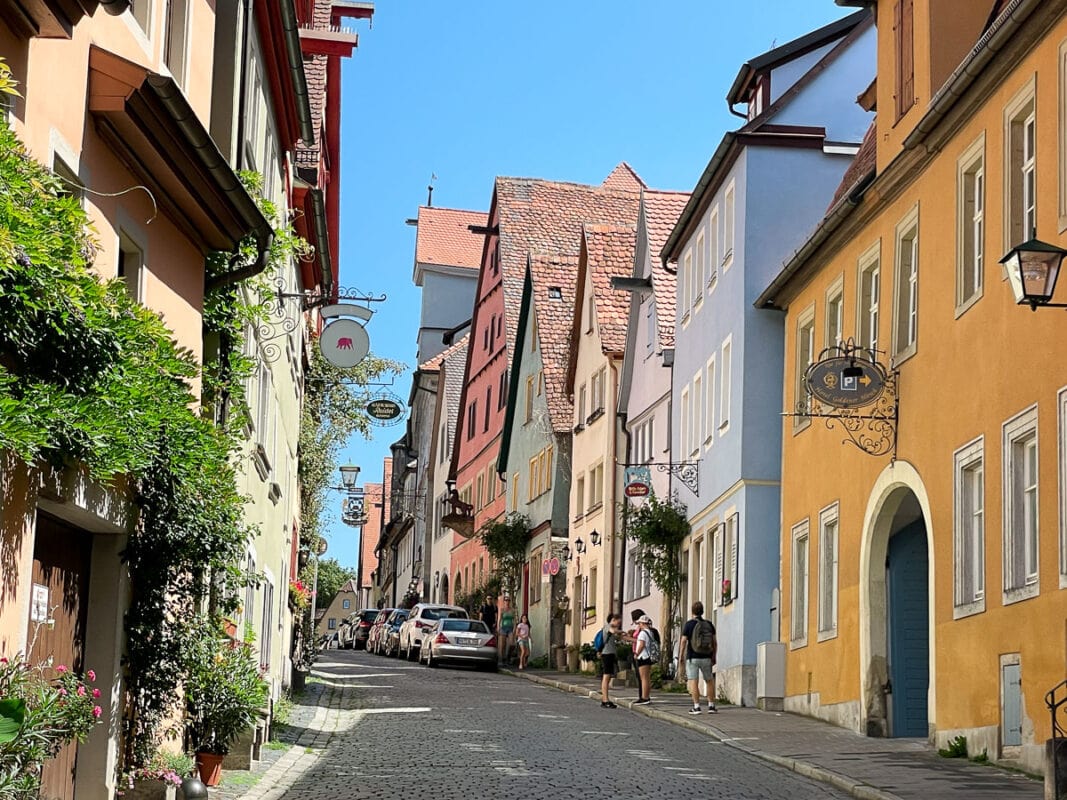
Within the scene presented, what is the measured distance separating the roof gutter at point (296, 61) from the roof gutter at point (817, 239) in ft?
23.1

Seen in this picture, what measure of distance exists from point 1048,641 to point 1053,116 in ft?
15.6

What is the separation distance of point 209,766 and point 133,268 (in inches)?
175

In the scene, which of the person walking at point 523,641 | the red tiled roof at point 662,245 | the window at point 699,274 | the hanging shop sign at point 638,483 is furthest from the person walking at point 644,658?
the person walking at point 523,641

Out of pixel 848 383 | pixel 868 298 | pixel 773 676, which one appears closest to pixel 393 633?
pixel 773 676

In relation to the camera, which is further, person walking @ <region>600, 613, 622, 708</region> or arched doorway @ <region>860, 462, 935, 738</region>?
person walking @ <region>600, 613, 622, 708</region>

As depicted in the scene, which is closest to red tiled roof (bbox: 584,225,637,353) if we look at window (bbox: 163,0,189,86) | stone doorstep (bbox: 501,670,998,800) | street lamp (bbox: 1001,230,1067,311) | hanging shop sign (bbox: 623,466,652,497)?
hanging shop sign (bbox: 623,466,652,497)

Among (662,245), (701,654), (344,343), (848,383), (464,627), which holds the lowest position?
(701,654)

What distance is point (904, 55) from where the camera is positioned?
21.7m

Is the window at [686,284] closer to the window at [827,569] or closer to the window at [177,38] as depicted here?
the window at [827,569]

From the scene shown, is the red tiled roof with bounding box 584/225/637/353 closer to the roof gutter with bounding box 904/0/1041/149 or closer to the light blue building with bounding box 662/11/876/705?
the light blue building with bounding box 662/11/876/705

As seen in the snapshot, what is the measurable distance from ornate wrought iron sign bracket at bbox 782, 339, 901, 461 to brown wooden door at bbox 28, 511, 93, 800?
10815mm

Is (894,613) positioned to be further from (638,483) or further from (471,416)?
(471,416)

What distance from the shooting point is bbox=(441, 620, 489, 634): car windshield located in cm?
4256

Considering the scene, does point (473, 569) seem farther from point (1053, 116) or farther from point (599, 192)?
point (1053, 116)
